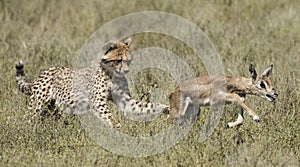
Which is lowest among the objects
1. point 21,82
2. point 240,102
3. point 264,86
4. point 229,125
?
point 229,125

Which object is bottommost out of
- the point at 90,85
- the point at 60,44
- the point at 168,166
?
the point at 168,166

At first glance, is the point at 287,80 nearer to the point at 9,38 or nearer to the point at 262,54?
the point at 262,54

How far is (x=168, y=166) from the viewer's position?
532cm

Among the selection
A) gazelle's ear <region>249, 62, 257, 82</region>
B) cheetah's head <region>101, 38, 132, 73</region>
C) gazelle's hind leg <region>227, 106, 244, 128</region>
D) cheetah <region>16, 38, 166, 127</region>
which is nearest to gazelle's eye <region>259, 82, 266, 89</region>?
gazelle's ear <region>249, 62, 257, 82</region>

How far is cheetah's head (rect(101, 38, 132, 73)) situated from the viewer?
21.7ft

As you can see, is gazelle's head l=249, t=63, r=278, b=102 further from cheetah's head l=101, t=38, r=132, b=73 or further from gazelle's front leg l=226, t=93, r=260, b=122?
cheetah's head l=101, t=38, r=132, b=73

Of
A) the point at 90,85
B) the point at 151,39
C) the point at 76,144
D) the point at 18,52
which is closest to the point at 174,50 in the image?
the point at 151,39

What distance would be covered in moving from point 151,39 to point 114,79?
3442mm

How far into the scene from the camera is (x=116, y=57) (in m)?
6.63

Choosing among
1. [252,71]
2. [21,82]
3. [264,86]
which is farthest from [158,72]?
[264,86]

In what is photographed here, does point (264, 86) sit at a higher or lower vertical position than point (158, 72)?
lower

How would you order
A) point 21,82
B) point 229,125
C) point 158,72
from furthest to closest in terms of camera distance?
point 158,72 → point 21,82 → point 229,125

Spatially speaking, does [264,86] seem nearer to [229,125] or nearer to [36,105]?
[229,125]

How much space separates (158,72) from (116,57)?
1.52m
